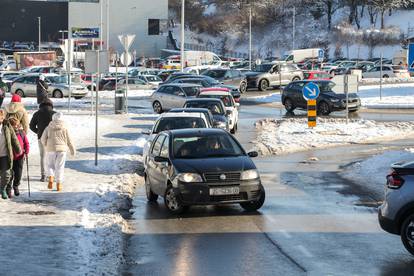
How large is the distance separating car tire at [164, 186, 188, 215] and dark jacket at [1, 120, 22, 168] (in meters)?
2.86

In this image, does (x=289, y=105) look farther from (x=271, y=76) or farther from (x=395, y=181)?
(x=395, y=181)

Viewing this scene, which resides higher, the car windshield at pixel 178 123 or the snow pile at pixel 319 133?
the car windshield at pixel 178 123

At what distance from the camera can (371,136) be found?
2812 cm

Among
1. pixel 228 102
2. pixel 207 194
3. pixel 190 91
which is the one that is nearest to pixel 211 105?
pixel 228 102

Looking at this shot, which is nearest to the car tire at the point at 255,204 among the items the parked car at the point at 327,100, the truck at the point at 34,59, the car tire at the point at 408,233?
the car tire at the point at 408,233

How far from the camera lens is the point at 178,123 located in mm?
20031

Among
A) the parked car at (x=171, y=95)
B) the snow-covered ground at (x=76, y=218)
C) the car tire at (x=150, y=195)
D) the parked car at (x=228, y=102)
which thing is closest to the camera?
the snow-covered ground at (x=76, y=218)

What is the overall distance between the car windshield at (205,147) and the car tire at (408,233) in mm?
4558

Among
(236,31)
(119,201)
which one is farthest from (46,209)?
(236,31)

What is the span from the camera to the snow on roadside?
17062mm

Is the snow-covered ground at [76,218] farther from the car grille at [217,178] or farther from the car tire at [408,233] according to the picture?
the car tire at [408,233]

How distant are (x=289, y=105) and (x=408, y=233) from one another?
30064 mm

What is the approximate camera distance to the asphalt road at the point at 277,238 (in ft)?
31.2

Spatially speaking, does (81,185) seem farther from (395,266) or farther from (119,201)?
(395,266)
